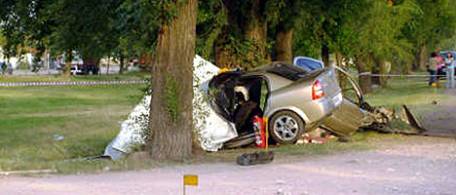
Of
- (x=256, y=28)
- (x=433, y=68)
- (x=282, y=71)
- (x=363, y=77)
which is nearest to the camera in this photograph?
(x=282, y=71)

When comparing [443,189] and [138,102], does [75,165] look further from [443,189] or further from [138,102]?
[443,189]

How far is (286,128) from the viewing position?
1554 cm

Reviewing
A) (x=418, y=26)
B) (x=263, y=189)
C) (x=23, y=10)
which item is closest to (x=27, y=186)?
(x=263, y=189)

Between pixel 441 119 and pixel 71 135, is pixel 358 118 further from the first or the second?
pixel 71 135

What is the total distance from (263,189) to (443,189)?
1.99 metres

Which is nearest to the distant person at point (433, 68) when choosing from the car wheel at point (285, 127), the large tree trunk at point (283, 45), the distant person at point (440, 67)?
the distant person at point (440, 67)

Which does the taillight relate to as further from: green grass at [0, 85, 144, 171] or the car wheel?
green grass at [0, 85, 144, 171]

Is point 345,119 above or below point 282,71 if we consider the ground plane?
below

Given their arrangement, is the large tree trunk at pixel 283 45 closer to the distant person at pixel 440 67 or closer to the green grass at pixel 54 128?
the green grass at pixel 54 128

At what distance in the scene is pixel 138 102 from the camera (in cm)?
1498

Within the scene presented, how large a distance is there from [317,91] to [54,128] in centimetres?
788

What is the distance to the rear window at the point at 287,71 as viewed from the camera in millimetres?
16109

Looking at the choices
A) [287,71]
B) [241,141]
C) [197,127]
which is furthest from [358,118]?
[197,127]

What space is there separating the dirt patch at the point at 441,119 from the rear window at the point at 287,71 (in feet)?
9.33
